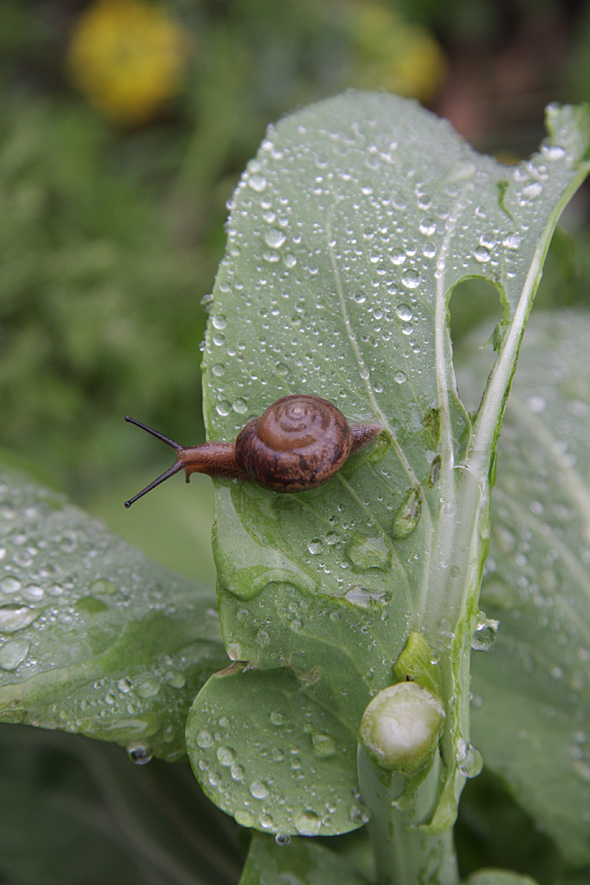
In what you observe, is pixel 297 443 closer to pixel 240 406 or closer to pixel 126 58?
pixel 240 406

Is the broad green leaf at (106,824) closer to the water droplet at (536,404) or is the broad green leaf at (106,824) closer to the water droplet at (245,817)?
the water droplet at (245,817)

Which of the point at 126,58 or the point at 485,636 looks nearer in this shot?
the point at 485,636

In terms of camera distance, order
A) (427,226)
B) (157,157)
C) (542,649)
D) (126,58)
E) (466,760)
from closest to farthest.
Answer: (466,760), (427,226), (542,649), (126,58), (157,157)

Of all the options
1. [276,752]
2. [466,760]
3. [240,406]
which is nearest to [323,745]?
[276,752]

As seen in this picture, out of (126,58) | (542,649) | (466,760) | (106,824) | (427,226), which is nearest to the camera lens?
(466,760)

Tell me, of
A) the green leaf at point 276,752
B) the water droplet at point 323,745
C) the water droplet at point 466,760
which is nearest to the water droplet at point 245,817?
the green leaf at point 276,752

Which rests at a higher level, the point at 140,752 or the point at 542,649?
the point at 542,649

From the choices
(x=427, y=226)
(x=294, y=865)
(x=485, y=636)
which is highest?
(x=427, y=226)
